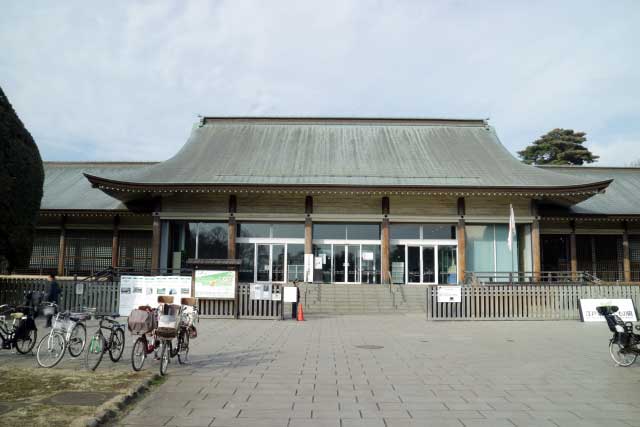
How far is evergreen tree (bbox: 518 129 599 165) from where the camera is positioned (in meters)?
51.3

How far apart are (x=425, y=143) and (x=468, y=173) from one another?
4485 mm

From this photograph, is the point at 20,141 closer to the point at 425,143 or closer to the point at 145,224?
the point at 145,224

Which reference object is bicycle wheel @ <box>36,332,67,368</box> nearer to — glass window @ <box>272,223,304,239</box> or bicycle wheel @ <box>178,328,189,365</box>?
bicycle wheel @ <box>178,328,189,365</box>

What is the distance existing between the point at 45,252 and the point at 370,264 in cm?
1726

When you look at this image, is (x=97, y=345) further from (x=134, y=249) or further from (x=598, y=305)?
(x=134, y=249)

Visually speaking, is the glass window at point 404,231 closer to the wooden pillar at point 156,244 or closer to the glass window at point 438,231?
the glass window at point 438,231

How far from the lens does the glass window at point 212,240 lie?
24.9 metres

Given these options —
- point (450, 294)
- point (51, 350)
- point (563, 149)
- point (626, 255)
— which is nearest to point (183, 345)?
point (51, 350)

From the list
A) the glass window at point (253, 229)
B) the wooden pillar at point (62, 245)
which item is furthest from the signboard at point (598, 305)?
the wooden pillar at point (62, 245)

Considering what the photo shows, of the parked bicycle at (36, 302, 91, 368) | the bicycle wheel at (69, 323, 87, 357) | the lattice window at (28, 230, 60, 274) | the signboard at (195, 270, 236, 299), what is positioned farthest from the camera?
the lattice window at (28, 230, 60, 274)

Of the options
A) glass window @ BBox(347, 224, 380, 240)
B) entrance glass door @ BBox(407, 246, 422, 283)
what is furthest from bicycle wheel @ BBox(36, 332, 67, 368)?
entrance glass door @ BBox(407, 246, 422, 283)

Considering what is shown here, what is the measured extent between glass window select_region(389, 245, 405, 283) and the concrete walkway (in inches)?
446

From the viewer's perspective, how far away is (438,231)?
983 inches

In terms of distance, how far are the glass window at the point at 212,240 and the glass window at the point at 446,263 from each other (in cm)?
1065
